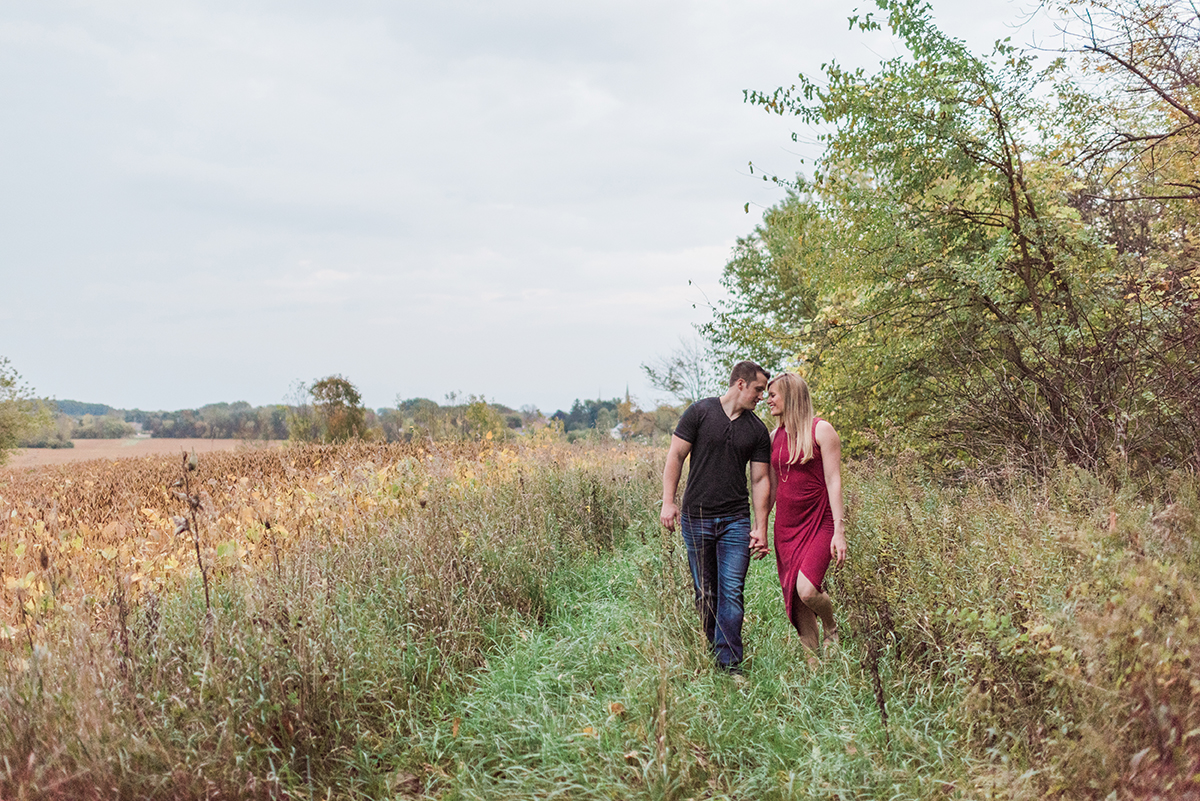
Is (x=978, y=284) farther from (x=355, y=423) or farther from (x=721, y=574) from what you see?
(x=355, y=423)

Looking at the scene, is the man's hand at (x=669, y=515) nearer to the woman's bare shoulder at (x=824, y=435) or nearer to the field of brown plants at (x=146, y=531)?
the woman's bare shoulder at (x=824, y=435)

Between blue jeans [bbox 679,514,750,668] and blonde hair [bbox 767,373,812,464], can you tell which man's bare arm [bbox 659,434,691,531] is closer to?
blue jeans [bbox 679,514,750,668]

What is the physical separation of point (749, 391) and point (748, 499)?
2.34ft

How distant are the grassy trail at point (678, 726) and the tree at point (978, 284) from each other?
431 cm

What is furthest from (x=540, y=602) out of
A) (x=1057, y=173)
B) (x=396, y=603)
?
(x=1057, y=173)

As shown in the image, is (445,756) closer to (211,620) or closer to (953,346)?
(211,620)

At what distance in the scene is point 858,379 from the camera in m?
9.82

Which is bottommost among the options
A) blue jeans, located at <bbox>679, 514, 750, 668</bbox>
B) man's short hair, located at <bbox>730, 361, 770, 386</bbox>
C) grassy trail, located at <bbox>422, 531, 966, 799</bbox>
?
grassy trail, located at <bbox>422, 531, 966, 799</bbox>

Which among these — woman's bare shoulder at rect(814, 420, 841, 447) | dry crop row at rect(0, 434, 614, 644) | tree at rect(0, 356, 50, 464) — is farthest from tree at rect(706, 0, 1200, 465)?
tree at rect(0, 356, 50, 464)

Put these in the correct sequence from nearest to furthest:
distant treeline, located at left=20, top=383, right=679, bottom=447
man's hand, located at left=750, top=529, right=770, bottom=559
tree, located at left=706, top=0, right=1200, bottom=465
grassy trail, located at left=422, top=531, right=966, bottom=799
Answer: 1. grassy trail, located at left=422, top=531, right=966, bottom=799
2. man's hand, located at left=750, top=529, right=770, bottom=559
3. tree, located at left=706, top=0, right=1200, bottom=465
4. distant treeline, located at left=20, top=383, right=679, bottom=447

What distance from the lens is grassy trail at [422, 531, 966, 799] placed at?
10.6ft

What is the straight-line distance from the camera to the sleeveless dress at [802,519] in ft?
15.2

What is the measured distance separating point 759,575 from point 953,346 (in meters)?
4.25

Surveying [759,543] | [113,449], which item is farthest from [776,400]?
[113,449]
